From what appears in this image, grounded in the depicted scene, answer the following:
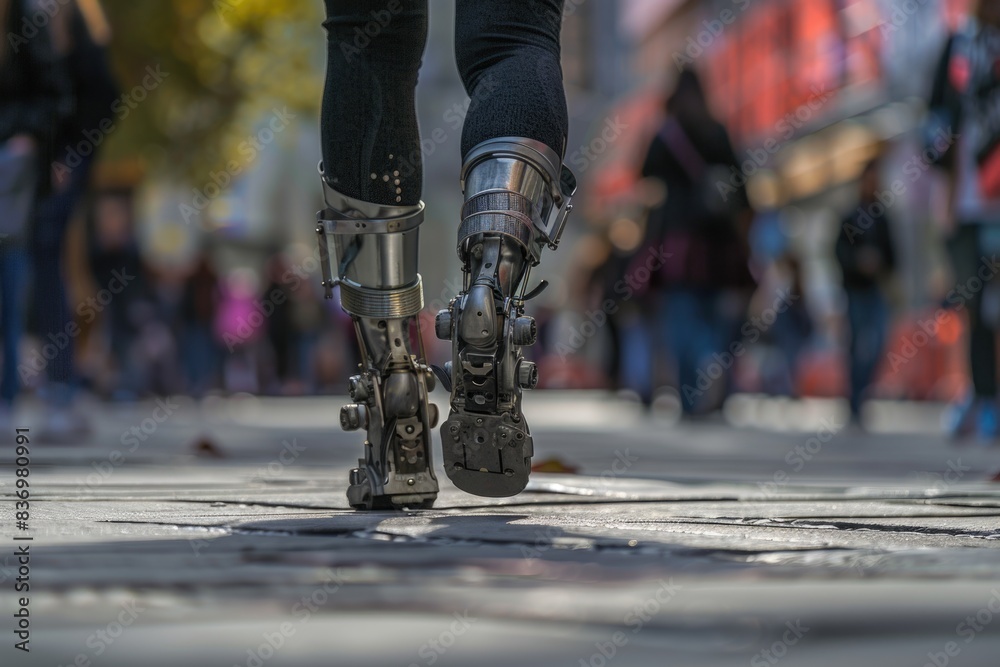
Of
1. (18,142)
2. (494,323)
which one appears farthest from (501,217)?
(18,142)

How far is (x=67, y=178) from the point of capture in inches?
267

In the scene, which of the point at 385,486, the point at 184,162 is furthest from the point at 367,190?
the point at 184,162

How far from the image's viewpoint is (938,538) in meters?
2.38

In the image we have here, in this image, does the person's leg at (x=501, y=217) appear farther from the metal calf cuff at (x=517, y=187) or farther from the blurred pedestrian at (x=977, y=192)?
the blurred pedestrian at (x=977, y=192)

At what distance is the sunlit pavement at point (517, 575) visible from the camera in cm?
137

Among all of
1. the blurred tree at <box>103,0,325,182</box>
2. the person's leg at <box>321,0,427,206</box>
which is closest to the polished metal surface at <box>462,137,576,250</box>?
the person's leg at <box>321,0,427,206</box>

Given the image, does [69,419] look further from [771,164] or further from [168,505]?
[771,164]

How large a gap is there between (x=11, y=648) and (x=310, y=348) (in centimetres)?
2164

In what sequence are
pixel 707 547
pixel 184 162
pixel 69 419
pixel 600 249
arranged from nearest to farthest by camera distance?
1. pixel 707 547
2. pixel 69 419
3. pixel 600 249
4. pixel 184 162

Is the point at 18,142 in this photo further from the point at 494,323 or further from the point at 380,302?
the point at 494,323

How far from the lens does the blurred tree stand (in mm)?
18484

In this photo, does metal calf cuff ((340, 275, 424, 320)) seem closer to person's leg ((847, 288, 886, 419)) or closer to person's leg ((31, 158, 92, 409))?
person's leg ((31, 158, 92, 409))

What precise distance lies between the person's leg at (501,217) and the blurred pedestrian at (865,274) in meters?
7.36

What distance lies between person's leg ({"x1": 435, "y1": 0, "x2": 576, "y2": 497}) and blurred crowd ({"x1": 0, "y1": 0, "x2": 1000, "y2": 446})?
3469 mm
